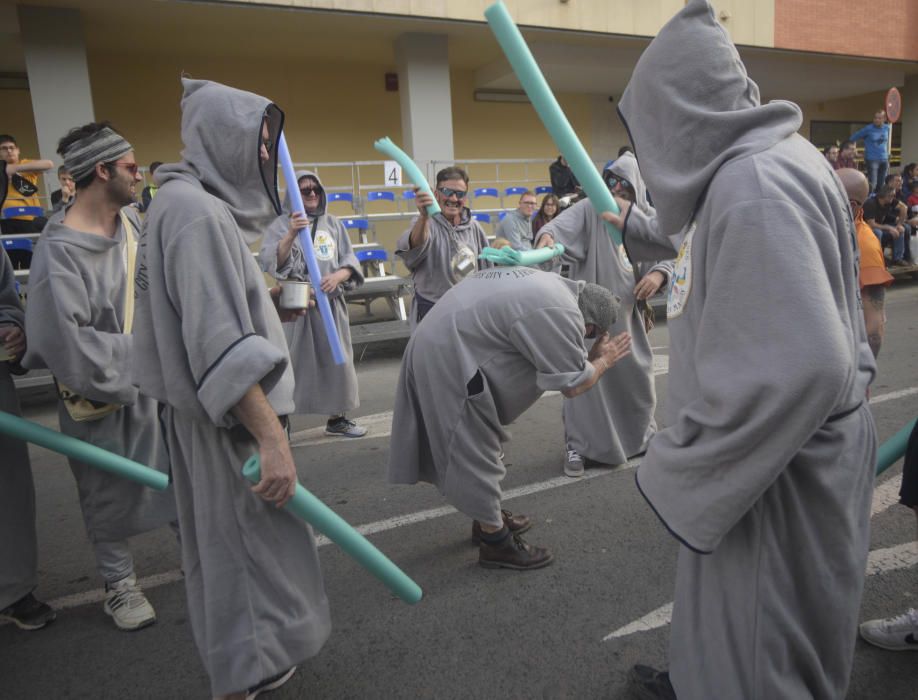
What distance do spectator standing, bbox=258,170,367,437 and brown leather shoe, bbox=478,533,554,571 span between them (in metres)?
2.43

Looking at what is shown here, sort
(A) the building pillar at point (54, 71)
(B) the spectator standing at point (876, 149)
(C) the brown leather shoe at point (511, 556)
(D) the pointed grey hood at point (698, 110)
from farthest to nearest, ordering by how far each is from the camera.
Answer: (B) the spectator standing at point (876, 149) → (A) the building pillar at point (54, 71) → (C) the brown leather shoe at point (511, 556) → (D) the pointed grey hood at point (698, 110)

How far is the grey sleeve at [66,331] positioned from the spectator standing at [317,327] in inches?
94.9

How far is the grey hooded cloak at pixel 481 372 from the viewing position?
274cm

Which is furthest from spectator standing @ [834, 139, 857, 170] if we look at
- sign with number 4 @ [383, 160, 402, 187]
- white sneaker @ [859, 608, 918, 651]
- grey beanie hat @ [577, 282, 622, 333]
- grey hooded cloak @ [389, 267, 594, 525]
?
white sneaker @ [859, 608, 918, 651]

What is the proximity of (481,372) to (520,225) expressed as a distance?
772 centimetres

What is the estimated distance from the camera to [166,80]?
12.7 meters

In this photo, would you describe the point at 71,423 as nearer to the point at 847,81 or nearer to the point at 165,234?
the point at 165,234

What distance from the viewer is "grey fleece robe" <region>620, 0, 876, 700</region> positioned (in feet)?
4.31

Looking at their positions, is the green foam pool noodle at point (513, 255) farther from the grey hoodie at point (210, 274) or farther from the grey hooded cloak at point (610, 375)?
the grey hoodie at point (210, 274)

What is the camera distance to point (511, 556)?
3.14 meters

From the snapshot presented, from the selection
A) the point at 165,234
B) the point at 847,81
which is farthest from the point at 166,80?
the point at 847,81

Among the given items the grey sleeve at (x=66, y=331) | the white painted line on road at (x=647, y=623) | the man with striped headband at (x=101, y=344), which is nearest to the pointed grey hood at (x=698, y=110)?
the white painted line on road at (x=647, y=623)

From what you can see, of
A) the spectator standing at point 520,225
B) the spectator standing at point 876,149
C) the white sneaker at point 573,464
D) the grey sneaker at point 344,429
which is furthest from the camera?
the spectator standing at point 876,149

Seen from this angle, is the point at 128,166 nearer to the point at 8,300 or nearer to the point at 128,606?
the point at 8,300
